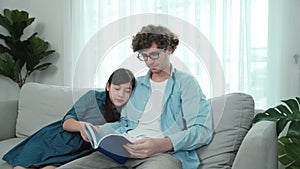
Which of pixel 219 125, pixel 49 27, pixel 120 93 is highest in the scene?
pixel 49 27

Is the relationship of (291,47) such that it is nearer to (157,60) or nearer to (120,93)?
(157,60)

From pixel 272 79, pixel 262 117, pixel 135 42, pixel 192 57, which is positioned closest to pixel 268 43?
pixel 272 79

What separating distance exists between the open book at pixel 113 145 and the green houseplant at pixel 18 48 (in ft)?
5.09

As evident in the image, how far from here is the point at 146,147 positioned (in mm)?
1525

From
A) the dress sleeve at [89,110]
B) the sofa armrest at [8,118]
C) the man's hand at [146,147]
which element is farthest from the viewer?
the sofa armrest at [8,118]

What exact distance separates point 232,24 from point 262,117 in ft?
2.81

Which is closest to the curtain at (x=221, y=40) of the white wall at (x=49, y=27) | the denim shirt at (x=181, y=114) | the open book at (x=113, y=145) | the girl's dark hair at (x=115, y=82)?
the girl's dark hair at (x=115, y=82)

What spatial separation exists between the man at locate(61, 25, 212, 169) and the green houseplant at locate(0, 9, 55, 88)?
4.81ft

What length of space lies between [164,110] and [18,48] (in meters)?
1.70

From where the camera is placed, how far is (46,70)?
3.16 metres

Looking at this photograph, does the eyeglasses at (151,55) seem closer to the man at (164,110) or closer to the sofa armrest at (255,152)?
the man at (164,110)

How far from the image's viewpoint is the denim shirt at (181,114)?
5.28ft

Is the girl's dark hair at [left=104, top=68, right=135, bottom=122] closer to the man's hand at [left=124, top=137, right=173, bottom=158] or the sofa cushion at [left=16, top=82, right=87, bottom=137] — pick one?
the man's hand at [left=124, top=137, right=173, bottom=158]

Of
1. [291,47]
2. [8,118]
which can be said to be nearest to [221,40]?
[291,47]
